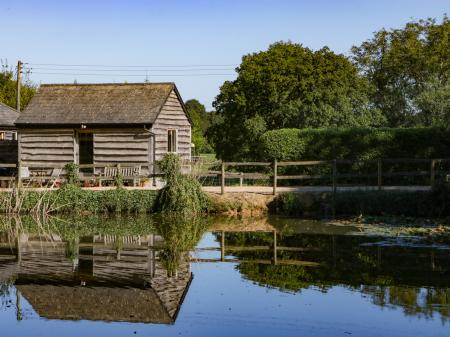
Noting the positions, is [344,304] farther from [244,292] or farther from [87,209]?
[87,209]

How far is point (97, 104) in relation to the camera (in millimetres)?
29297

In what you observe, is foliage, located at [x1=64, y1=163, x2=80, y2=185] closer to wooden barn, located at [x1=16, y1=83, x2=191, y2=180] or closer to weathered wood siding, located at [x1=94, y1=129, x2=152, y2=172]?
wooden barn, located at [x1=16, y1=83, x2=191, y2=180]

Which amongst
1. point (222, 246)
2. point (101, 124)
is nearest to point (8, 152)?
point (101, 124)

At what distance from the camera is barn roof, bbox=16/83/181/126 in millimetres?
28500

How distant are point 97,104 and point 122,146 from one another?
7.07 ft

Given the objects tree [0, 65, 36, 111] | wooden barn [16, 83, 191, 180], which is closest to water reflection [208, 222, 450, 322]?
wooden barn [16, 83, 191, 180]

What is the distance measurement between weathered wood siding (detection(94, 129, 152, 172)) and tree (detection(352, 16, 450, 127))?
606 inches

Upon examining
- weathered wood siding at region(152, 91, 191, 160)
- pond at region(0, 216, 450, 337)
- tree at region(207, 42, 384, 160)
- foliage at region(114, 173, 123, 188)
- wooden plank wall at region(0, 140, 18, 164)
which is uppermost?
tree at region(207, 42, 384, 160)

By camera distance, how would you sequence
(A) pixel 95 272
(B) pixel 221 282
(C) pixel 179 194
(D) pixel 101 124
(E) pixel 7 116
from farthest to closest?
(E) pixel 7 116 < (D) pixel 101 124 < (C) pixel 179 194 < (A) pixel 95 272 < (B) pixel 221 282

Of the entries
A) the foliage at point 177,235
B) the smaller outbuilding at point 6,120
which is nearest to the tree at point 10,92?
the smaller outbuilding at point 6,120

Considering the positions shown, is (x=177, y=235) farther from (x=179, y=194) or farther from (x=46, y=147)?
(x=46, y=147)

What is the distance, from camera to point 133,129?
93.6 ft

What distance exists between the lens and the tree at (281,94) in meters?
35.1

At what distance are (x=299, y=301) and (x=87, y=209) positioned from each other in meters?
14.5
